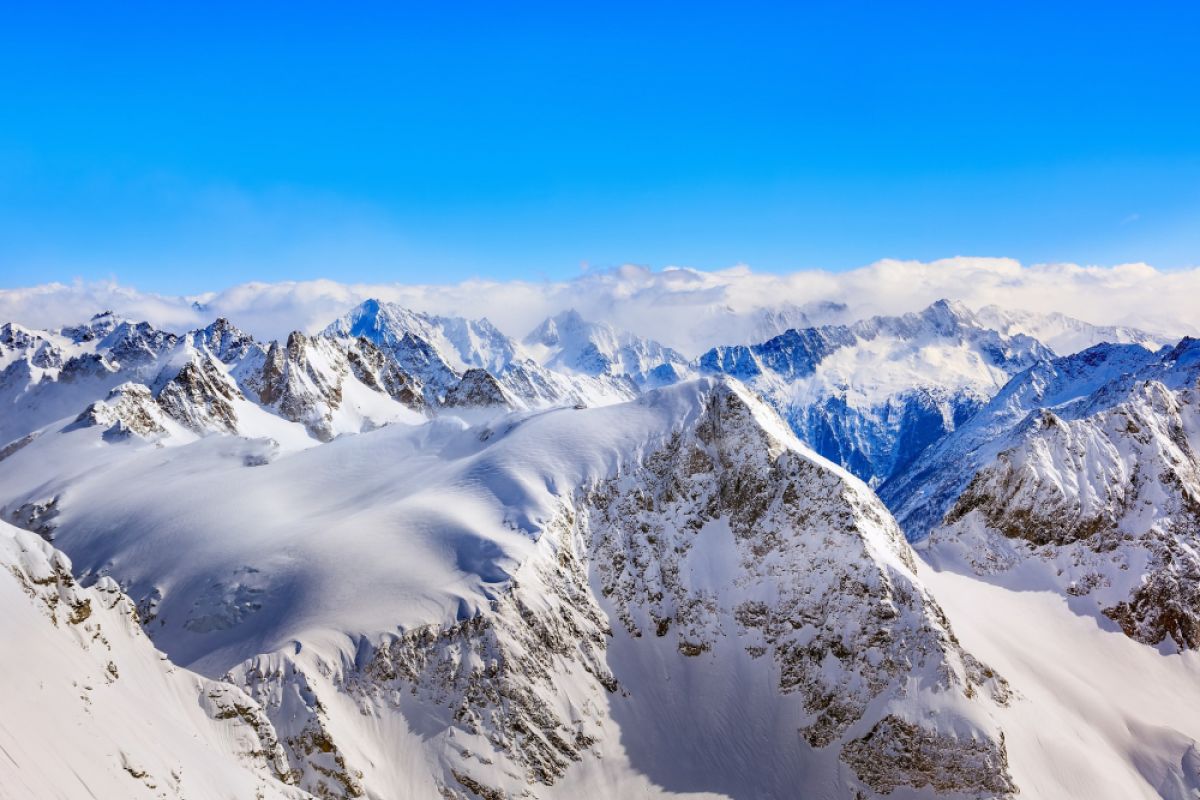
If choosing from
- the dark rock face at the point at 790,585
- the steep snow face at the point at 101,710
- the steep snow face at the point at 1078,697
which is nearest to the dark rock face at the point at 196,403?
the dark rock face at the point at 790,585

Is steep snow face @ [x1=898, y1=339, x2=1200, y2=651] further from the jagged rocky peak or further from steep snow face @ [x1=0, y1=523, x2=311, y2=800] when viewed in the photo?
the jagged rocky peak

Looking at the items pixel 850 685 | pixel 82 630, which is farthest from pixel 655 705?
pixel 82 630

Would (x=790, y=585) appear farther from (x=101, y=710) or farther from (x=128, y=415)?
(x=128, y=415)

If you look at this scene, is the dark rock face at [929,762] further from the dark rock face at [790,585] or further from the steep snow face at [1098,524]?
the steep snow face at [1098,524]

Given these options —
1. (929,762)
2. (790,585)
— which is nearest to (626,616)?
Answer: (790,585)

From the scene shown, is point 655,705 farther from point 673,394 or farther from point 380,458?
point 380,458

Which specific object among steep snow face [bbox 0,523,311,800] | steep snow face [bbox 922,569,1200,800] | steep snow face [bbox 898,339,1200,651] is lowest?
steep snow face [bbox 922,569,1200,800]

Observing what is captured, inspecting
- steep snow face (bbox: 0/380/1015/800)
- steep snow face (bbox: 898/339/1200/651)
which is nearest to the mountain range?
steep snow face (bbox: 0/380/1015/800)
